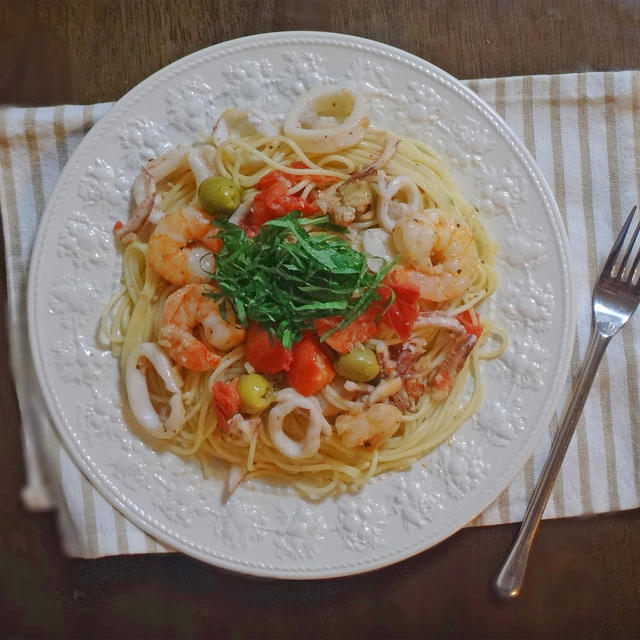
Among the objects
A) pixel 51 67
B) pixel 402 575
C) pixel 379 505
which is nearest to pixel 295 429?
pixel 379 505

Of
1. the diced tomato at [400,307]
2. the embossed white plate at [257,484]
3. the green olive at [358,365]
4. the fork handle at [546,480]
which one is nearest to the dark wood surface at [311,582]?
the fork handle at [546,480]

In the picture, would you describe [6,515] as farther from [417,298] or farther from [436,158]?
[436,158]

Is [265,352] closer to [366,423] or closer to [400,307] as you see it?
[366,423]

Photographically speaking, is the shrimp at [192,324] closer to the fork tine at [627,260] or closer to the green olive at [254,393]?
the green olive at [254,393]

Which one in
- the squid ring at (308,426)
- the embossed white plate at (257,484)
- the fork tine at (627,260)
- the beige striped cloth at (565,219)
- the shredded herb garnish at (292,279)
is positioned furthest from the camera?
the fork tine at (627,260)

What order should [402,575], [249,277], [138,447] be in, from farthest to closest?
[402,575], [138,447], [249,277]

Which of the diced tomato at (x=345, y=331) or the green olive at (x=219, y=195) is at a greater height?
the green olive at (x=219, y=195)
